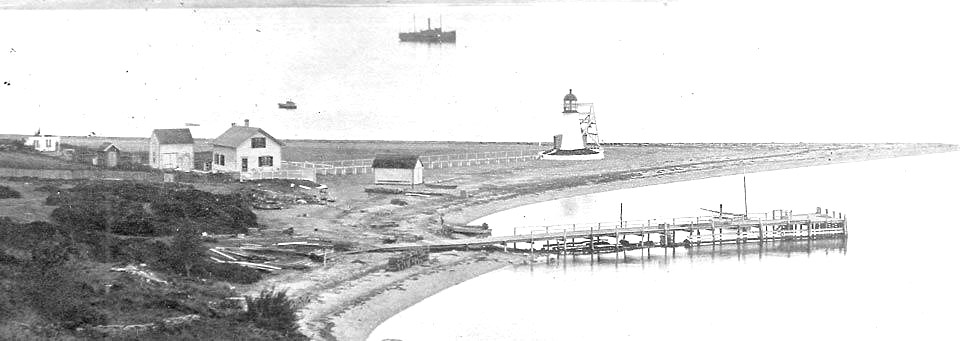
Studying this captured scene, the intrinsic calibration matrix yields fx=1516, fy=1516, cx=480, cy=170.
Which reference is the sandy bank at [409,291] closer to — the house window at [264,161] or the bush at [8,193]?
the bush at [8,193]

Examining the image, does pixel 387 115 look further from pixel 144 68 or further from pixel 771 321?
pixel 771 321

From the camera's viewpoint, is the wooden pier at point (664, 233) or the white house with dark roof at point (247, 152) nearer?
the wooden pier at point (664, 233)

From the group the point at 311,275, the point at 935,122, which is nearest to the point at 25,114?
the point at 935,122

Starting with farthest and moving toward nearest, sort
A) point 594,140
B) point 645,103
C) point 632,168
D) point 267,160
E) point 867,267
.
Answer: point 645,103
point 594,140
point 632,168
point 267,160
point 867,267

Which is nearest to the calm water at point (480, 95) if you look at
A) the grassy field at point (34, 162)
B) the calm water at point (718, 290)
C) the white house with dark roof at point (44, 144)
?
the white house with dark roof at point (44, 144)

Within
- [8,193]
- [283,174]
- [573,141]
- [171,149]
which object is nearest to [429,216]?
A: [283,174]

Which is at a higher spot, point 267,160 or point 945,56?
point 945,56

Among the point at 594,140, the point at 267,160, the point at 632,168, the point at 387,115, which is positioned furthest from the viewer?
the point at 387,115
